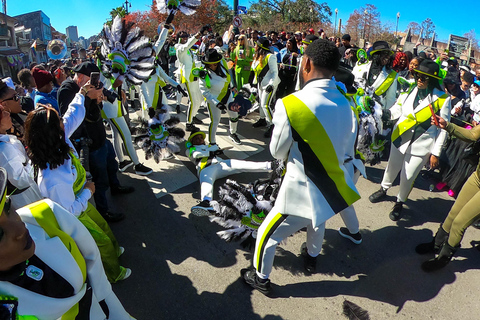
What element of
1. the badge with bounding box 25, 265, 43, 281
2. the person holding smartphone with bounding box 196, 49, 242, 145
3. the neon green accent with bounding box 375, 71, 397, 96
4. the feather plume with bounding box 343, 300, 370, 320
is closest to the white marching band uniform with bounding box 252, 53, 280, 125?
the person holding smartphone with bounding box 196, 49, 242, 145

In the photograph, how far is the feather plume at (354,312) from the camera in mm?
2496

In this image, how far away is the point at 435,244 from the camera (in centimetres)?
315

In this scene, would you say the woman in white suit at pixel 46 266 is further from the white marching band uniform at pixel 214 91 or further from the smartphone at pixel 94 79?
the white marching band uniform at pixel 214 91

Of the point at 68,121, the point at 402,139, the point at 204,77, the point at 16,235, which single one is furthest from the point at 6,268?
the point at 204,77

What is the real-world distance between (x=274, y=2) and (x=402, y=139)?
110 feet

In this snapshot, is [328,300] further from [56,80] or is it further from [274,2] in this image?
[274,2]

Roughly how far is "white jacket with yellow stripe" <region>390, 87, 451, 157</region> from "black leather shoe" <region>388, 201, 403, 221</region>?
0.73m

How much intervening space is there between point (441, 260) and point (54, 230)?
3369mm

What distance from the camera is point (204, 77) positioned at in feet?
17.6

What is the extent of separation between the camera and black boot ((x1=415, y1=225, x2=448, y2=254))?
3.07 meters

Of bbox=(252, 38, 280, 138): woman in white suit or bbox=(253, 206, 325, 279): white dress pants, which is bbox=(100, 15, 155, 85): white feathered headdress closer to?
bbox=(252, 38, 280, 138): woman in white suit

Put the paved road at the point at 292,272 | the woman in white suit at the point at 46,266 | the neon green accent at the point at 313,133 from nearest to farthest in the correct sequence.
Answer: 1. the woman in white suit at the point at 46,266
2. the neon green accent at the point at 313,133
3. the paved road at the point at 292,272

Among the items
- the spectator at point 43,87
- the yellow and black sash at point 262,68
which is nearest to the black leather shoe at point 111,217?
the spectator at point 43,87

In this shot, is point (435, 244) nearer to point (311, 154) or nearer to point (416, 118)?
point (416, 118)
